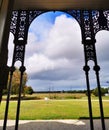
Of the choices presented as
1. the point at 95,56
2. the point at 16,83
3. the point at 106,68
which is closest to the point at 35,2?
the point at 95,56

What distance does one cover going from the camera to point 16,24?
181 inches

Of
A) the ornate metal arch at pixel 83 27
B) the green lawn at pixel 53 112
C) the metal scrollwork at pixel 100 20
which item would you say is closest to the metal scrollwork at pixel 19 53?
the ornate metal arch at pixel 83 27

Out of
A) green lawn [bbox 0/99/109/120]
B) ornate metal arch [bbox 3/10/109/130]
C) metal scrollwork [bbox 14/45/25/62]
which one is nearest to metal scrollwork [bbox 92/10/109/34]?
ornate metal arch [bbox 3/10/109/130]

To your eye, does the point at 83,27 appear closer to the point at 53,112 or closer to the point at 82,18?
the point at 82,18

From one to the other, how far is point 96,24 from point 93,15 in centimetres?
24

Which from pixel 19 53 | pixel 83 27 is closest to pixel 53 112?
pixel 19 53

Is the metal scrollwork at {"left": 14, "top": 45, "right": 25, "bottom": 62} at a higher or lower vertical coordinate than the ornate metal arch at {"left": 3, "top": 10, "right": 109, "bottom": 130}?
lower

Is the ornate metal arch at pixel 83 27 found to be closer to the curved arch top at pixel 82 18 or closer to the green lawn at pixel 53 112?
the curved arch top at pixel 82 18

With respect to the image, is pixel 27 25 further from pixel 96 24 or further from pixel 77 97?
pixel 77 97

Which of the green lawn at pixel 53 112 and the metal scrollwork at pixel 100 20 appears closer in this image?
the metal scrollwork at pixel 100 20

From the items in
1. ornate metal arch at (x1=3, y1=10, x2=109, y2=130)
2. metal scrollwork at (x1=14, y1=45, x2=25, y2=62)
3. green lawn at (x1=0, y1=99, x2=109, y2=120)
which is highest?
ornate metal arch at (x1=3, y1=10, x2=109, y2=130)

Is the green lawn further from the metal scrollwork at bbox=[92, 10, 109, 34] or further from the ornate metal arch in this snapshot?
the metal scrollwork at bbox=[92, 10, 109, 34]

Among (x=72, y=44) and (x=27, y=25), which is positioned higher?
(x=72, y=44)

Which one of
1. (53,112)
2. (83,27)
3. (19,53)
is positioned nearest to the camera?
(19,53)
